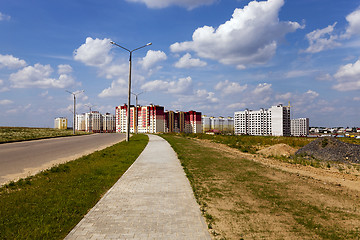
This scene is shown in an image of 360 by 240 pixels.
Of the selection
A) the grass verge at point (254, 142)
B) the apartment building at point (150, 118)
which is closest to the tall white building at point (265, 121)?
the apartment building at point (150, 118)

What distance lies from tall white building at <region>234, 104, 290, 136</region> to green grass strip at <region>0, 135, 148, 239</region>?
13116cm

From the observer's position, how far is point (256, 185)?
22.8 ft

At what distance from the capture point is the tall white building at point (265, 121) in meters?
125

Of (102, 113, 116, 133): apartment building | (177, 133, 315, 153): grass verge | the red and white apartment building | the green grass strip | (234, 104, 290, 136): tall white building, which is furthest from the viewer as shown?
(102, 113, 116, 133): apartment building

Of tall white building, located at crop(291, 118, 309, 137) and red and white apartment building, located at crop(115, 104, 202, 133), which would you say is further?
tall white building, located at crop(291, 118, 309, 137)

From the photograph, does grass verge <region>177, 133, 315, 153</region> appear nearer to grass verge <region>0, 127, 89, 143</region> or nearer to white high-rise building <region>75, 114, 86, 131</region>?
grass verge <region>0, 127, 89, 143</region>

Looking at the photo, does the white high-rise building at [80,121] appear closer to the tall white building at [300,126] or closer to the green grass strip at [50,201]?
the tall white building at [300,126]

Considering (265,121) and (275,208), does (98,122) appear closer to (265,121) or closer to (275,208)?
(265,121)

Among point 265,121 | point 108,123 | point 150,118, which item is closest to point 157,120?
point 150,118

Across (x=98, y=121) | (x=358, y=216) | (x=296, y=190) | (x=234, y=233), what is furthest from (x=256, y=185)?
(x=98, y=121)

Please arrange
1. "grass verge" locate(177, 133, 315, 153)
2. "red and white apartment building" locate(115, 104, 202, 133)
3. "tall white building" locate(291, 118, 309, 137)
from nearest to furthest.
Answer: "grass verge" locate(177, 133, 315, 153), "red and white apartment building" locate(115, 104, 202, 133), "tall white building" locate(291, 118, 309, 137)

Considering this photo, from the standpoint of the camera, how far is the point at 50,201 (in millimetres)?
5070

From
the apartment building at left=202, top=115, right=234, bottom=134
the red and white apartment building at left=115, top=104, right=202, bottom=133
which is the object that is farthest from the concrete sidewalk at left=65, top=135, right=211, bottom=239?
the apartment building at left=202, top=115, right=234, bottom=134

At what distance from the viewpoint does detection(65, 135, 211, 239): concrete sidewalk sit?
11.8 feet
